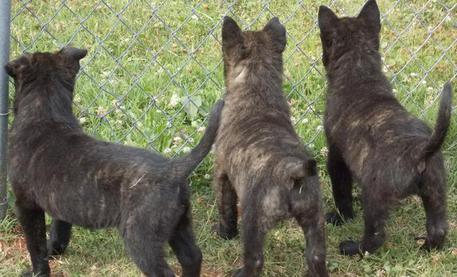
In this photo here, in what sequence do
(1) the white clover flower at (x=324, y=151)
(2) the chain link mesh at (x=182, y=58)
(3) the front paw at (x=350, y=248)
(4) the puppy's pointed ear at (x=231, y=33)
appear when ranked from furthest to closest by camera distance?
(2) the chain link mesh at (x=182, y=58) → (1) the white clover flower at (x=324, y=151) → (4) the puppy's pointed ear at (x=231, y=33) → (3) the front paw at (x=350, y=248)

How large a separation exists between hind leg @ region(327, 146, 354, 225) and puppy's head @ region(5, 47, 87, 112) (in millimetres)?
1664

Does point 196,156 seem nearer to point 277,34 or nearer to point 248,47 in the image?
point 248,47

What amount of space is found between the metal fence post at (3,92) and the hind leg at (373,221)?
6.72 feet

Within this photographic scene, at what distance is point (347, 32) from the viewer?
5023 millimetres

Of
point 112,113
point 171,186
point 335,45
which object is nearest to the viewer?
point 171,186

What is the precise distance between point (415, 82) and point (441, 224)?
214 cm

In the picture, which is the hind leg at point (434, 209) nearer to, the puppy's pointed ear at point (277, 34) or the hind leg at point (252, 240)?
the hind leg at point (252, 240)

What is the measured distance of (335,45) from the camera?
5.03 m

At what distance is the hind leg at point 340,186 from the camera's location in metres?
4.90

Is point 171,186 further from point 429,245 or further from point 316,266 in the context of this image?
point 429,245

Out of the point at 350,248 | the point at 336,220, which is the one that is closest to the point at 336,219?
the point at 336,220

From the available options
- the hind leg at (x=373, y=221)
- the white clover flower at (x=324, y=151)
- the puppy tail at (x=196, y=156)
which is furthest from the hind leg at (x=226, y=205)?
the white clover flower at (x=324, y=151)

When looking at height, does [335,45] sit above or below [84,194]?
above

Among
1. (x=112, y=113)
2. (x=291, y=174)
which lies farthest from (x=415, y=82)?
(x=291, y=174)
